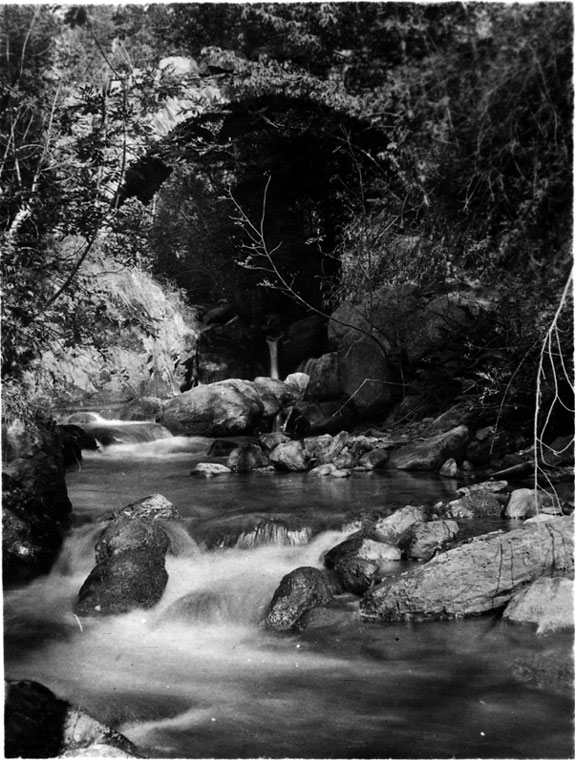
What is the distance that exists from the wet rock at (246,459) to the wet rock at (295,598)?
6.70 feet

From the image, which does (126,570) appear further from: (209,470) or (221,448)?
(221,448)

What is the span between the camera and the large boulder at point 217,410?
20.6 ft

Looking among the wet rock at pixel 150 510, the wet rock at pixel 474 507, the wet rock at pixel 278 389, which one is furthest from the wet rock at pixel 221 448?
the wet rock at pixel 474 507

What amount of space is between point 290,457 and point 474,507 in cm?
A: 169

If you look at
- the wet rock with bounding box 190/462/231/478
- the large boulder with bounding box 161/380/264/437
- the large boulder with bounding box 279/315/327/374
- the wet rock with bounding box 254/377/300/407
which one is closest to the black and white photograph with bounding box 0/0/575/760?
the wet rock with bounding box 190/462/231/478

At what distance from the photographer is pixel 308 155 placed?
440cm

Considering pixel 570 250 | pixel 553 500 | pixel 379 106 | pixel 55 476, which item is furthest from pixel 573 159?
pixel 55 476

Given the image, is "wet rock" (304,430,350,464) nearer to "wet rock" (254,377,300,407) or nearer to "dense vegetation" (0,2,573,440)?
"wet rock" (254,377,300,407)

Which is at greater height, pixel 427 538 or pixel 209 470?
pixel 209 470

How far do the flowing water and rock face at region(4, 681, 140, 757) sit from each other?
0.59 ft

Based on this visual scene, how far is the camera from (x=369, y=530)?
15.1ft

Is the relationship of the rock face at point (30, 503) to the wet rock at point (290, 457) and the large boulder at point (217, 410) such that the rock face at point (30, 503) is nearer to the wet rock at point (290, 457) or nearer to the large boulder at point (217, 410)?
the large boulder at point (217, 410)

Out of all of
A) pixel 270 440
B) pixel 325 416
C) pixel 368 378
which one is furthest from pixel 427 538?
pixel 270 440

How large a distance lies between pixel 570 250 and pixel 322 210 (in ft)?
5.70
